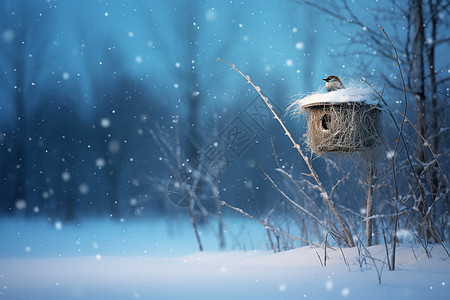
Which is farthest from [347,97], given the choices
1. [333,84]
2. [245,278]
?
[245,278]

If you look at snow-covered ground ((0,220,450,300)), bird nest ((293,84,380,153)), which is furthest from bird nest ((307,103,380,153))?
snow-covered ground ((0,220,450,300))

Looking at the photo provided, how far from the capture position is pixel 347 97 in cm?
248

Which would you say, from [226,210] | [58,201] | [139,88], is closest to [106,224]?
[58,201]

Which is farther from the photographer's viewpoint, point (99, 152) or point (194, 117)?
point (99, 152)

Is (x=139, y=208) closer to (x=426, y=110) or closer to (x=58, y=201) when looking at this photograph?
(x=58, y=201)

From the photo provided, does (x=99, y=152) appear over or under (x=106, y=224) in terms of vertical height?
over

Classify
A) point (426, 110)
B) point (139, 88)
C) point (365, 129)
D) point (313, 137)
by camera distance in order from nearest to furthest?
1. point (365, 129)
2. point (313, 137)
3. point (426, 110)
4. point (139, 88)

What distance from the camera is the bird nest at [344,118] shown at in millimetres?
2494

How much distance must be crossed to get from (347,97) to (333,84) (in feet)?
0.87

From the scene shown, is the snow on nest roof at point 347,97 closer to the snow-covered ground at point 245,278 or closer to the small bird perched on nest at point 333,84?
the small bird perched on nest at point 333,84

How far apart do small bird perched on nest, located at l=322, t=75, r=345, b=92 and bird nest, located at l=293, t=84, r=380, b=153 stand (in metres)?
0.14

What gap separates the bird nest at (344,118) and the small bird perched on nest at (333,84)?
5.4 inches

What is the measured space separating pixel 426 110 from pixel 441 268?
1.64m

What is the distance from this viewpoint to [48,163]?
9.27 m
